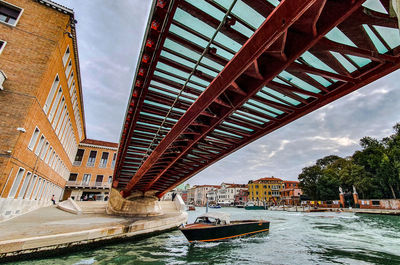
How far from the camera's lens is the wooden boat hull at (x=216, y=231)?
416 inches

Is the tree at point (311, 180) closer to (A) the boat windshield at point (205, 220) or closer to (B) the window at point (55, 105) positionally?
(A) the boat windshield at point (205, 220)

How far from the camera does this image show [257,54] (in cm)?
368

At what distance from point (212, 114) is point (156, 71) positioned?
2.28 metres

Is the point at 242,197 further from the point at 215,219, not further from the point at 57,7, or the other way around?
the point at 57,7

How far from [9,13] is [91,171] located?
80.2ft

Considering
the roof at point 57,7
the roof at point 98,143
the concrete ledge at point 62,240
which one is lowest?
the concrete ledge at point 62,240

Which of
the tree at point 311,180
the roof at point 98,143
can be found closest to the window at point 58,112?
the roof at point 98,143

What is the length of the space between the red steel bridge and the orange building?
90.8ft

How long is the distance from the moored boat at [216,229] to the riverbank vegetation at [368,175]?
119 feet

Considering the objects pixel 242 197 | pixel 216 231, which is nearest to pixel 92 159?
pixel 216 231

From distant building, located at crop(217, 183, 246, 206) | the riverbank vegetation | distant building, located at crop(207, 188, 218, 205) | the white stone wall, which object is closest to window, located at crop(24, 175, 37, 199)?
the white stone wall

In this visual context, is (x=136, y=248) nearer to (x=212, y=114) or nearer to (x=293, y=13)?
(x=212, y=114)

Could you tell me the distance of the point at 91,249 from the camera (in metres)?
8.70

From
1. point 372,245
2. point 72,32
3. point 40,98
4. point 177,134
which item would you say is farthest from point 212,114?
point 72,32
